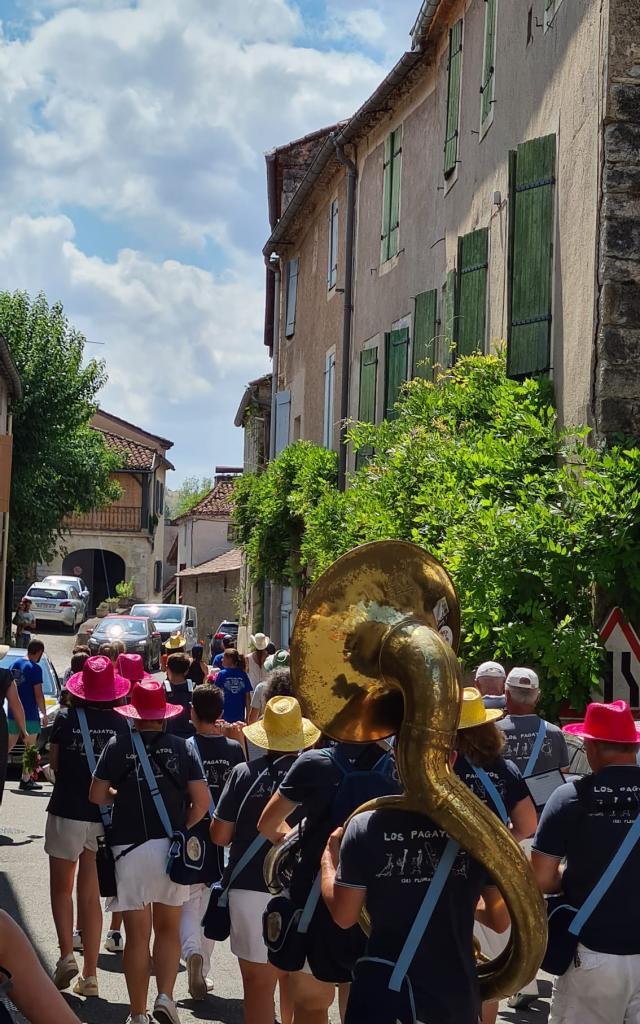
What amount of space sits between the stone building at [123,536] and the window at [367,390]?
41498 millimetres

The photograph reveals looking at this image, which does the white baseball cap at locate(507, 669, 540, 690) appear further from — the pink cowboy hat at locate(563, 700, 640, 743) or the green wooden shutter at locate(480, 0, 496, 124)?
the green wooden shutter at locate(480, 0, 496, 124)

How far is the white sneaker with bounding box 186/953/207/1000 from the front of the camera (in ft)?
23.7

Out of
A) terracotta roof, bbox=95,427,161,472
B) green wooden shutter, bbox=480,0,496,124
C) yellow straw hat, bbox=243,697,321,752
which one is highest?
terracotta roof, bbox=95,427,161,472

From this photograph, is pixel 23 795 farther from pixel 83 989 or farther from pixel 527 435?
pixel 83 989

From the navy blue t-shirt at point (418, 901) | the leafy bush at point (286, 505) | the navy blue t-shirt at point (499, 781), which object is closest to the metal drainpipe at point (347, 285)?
the leafy bush at point (286, 505)

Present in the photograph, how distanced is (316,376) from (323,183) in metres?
3.32

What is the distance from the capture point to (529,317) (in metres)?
12.0

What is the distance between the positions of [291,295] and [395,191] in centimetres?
873

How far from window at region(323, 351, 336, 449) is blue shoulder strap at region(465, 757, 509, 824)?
1710 cm

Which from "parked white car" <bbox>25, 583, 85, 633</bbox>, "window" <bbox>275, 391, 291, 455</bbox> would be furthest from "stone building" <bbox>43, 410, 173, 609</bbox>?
"window" <bbox>275, 391, 291, 455</bbox>

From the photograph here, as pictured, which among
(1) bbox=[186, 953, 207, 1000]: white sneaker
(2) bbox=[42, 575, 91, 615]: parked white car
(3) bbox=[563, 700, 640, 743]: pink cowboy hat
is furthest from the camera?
(2) bbox=[42, 575, 91, 615]: parked white car

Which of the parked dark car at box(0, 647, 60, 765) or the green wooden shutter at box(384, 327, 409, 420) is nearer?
the parked dark car at box(0, 647, 60, 765)

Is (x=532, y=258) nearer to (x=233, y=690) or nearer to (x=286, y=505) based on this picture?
(x=233, y=690)

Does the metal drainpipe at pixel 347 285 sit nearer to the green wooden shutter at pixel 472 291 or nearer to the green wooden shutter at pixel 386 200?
the green wooden shutter at pixel 386 200
